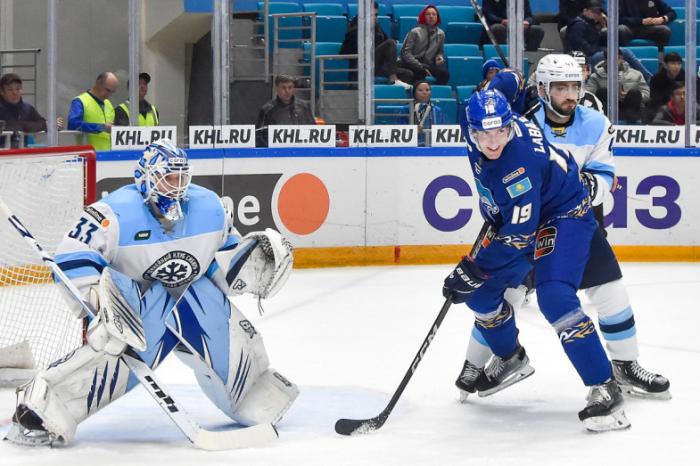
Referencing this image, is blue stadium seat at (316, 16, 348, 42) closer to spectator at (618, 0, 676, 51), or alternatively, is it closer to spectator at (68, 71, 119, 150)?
spectator at (68, 71, 119, 150)

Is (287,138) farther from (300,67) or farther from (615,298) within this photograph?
(615,298)

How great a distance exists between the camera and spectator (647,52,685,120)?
844 cm

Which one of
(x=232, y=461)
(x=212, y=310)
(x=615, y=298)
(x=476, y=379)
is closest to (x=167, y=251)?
(x=212, y=310)

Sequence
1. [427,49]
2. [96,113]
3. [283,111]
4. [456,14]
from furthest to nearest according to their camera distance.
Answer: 1. [456,14]
2. [427,49]
3. [283,111]
4. [96,113]

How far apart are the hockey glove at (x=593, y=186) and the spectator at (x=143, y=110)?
3.89 m

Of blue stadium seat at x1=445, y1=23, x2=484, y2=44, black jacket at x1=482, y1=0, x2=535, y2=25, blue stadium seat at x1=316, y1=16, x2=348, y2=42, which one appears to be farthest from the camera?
blue stadium seat at x1=445, y1=23, x2=484, y2=44

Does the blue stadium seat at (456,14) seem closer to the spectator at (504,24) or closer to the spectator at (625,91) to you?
the spectator at (504,24)

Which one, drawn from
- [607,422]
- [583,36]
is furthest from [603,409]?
[583,36]

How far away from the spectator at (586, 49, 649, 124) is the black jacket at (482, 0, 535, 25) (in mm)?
556

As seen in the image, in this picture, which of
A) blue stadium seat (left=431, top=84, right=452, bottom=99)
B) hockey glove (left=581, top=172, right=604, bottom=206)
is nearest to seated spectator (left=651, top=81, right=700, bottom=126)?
blue stadium seat (left=431, top=84, right=452, bottom=99)

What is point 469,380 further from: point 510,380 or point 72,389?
point 72,389

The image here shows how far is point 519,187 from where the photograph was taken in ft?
13.0

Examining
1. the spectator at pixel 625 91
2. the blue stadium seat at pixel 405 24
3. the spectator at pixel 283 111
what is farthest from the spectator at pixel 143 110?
the spectator at pixel 625 91

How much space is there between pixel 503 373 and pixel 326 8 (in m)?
4.64
